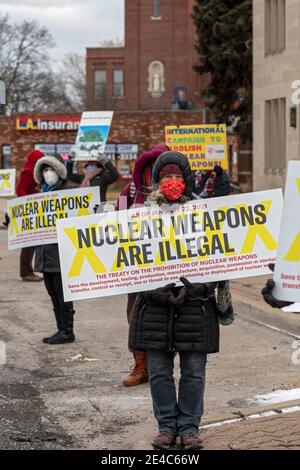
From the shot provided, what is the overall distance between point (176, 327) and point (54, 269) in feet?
12.6

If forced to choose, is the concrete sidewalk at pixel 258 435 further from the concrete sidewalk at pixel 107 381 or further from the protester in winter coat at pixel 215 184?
the protester in winter coat at pixel 215 184

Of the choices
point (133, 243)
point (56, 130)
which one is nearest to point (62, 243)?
point (133, 243)

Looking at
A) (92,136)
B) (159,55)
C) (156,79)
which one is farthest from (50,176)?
(156,79)

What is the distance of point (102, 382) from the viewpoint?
768cm

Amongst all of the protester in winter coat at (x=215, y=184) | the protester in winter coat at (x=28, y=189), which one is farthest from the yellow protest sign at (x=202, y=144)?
the protester in winter coat at (x=28, y=189)

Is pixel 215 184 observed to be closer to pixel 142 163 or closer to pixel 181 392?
pixel 142 163

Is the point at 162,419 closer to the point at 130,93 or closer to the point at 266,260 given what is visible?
the point at 266,260

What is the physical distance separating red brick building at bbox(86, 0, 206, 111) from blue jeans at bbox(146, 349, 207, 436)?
63.7 metres

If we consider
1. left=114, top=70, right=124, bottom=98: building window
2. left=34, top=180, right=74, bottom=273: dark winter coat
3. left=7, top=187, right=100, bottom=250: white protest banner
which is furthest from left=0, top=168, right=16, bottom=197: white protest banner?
left=114, top=70, right=124, bottom=98: building window

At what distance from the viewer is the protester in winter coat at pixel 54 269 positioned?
30.2ft

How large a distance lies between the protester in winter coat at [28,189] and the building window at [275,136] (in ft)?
43.4

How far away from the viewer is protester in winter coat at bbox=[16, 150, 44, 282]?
45.6 feet

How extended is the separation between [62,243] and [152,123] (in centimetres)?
3991

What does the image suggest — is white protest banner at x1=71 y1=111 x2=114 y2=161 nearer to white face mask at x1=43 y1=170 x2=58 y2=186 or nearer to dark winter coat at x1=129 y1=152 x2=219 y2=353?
white face mask at x1=43 y1=170 x2=58 y2=186
